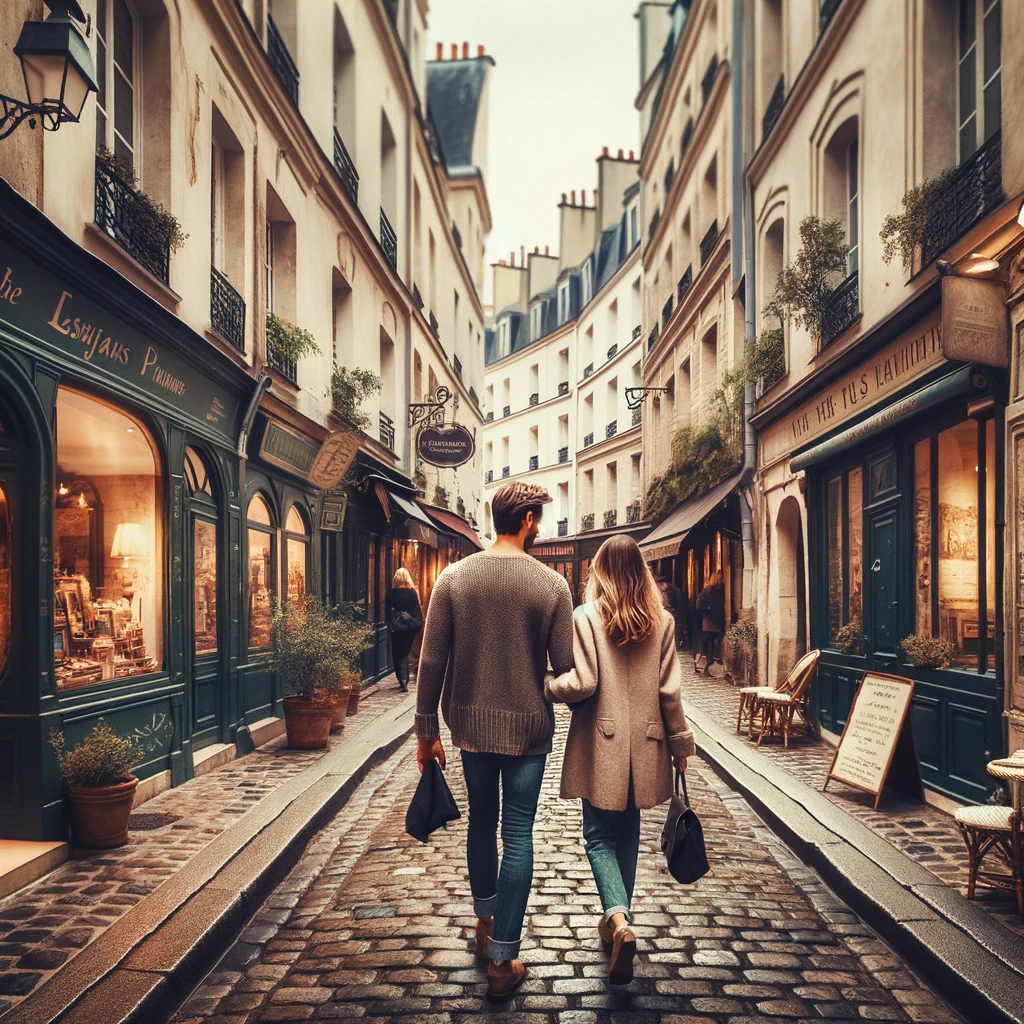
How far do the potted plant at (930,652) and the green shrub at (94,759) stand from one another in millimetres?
4979

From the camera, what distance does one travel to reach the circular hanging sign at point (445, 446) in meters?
17.3

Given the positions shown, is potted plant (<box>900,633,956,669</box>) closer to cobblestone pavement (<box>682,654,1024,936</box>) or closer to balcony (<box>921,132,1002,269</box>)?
cobblestone pavement (<box>682,654,1024,936</box>)

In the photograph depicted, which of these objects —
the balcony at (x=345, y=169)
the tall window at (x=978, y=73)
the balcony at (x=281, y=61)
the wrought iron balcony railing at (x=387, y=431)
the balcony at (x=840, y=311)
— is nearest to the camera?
the tall window at (x=978, y=73)

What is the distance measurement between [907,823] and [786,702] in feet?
9.37

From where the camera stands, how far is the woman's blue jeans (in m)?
3.62

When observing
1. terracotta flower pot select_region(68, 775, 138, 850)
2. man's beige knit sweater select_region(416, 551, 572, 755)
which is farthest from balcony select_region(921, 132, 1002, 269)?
terracotta flower pot select_region(68, 775, 138, 850)

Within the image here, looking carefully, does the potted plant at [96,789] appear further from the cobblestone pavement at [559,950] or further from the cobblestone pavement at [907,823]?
the cobblestone pavement at [907,823]

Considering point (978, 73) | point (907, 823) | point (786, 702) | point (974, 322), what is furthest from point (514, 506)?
point (786, 702)

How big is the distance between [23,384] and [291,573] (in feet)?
19.3

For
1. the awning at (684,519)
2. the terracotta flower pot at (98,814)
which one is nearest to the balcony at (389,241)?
the awning at (684,519)

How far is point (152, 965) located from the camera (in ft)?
11.6

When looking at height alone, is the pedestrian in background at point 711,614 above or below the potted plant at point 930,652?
below

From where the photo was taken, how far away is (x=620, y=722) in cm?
367

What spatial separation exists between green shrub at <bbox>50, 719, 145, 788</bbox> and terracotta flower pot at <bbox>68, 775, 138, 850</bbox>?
41 millimetres
